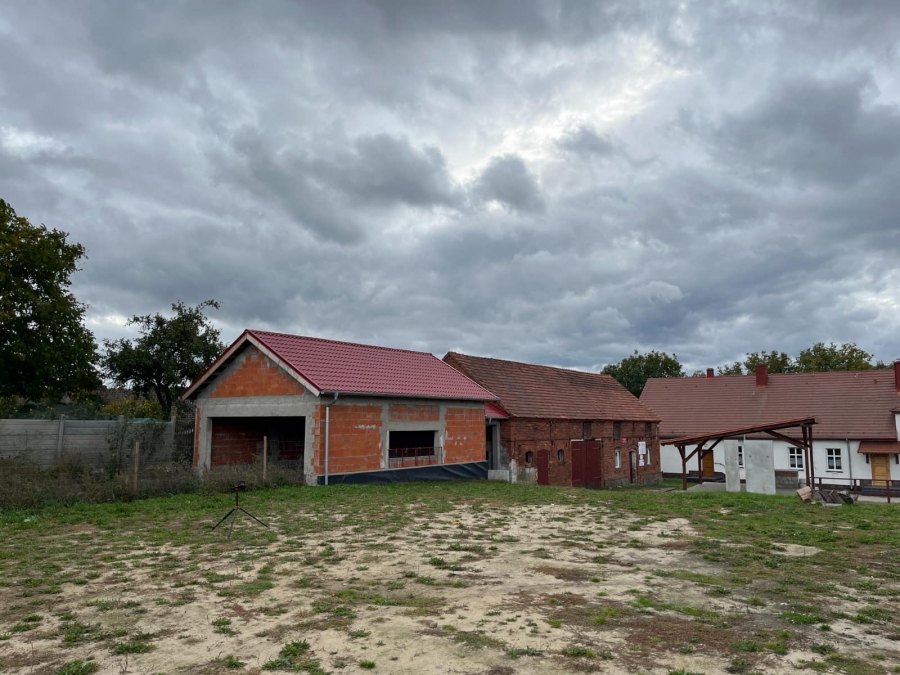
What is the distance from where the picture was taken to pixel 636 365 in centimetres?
7325

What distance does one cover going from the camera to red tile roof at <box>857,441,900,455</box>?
109ft

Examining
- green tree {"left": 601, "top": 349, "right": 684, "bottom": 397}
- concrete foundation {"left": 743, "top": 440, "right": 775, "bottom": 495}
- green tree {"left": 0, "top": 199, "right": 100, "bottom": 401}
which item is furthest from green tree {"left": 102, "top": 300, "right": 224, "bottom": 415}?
green tree {"left": 601, "top": 349, "right": 684, "bottom": 397}

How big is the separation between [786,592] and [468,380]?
2086 centimetres

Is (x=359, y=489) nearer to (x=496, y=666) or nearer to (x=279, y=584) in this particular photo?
(x=279, y=584)

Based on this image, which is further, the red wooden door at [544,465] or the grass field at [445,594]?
the red wooden door at [544,465]

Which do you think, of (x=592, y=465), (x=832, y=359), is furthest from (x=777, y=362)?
(x=592, y=465)

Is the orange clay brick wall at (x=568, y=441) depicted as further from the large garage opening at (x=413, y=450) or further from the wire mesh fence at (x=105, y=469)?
the wire mesh fence at (x=105, y=469)

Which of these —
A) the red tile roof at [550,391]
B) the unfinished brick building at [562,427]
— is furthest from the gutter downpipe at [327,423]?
the red tile roof at [550,391]

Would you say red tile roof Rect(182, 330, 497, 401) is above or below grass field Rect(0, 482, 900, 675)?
above

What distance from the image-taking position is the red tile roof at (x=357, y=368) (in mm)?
20141

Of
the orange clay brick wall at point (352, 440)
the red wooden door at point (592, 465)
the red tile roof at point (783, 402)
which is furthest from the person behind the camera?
the red tile roof at point (783, 402)

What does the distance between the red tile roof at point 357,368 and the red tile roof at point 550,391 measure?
95.9 inches

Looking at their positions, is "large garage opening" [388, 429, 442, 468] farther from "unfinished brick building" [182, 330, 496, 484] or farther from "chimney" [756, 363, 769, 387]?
"chimney" [756, 363, 769, 387]

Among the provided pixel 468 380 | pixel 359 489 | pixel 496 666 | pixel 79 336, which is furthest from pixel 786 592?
pixel 79 336
